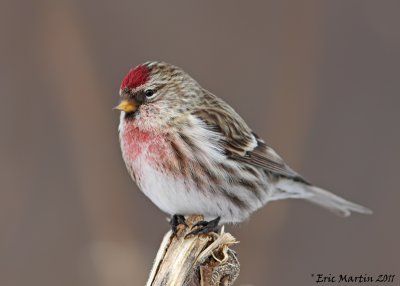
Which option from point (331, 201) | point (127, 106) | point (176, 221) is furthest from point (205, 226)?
point (331, 201)

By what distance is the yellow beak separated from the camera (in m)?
4.64

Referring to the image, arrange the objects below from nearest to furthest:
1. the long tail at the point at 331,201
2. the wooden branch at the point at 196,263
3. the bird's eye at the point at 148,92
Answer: the wooden branch at the point at 196,263 → the bird's eye at the point at 148,92 → the long tail at the point at 331,201

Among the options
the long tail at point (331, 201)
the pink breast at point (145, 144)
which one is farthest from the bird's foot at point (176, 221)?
the long tail at point (331, 201)

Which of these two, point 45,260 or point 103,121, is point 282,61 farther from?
point 45,260

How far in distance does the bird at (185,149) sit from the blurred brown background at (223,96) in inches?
18.0

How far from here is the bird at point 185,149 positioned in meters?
4.61

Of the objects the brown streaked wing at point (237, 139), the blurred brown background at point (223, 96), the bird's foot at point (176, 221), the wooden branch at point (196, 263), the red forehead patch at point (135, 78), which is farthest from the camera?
the blurred brown background at point (223, 96)

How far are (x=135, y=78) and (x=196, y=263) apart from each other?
51.3 inches

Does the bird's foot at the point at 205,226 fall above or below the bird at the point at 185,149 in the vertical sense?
below

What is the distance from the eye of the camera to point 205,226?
14.3 ft

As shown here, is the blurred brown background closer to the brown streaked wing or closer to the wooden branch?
the brown streaked wing

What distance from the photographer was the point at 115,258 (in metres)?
4.78

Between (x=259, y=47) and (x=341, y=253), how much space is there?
194cm

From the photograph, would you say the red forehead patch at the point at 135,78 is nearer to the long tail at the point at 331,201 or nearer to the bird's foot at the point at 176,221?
the bird's foot at the point at 176,221
